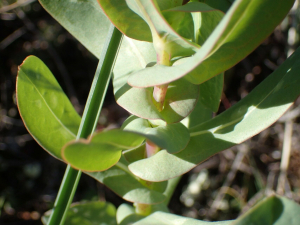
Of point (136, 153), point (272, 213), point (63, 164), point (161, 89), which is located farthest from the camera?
point (63, 164)

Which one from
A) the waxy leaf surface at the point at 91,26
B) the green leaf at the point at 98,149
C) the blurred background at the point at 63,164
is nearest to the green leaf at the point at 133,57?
the waxy leaf surface at the point at 91,26

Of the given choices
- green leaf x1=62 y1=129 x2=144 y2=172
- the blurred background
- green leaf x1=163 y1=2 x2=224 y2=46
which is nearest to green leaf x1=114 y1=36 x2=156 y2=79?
green leaf x1=163 y1=2 x2=224 y2=46

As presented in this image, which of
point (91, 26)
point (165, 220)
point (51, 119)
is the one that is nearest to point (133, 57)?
point (91, 26)

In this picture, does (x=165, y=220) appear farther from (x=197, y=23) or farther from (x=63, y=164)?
(x=63, y=164)

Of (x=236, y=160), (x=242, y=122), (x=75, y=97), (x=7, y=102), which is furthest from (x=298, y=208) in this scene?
(x=7, y=102)

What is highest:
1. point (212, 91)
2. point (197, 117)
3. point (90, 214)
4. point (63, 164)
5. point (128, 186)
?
point (212, 91)

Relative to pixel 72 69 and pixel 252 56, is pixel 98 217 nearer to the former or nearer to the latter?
pixel 72 69
